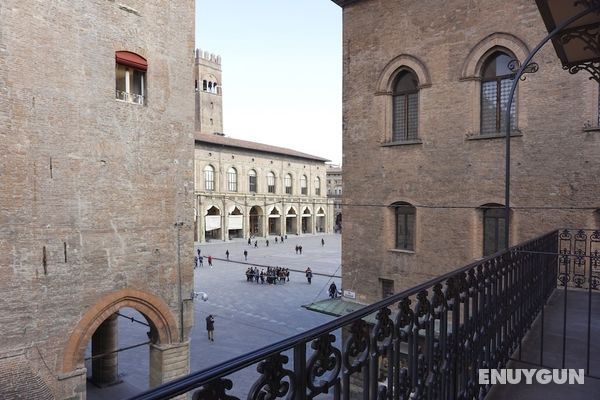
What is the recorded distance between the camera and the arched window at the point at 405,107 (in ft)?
44.3

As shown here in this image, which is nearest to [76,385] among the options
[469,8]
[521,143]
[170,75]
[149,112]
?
[149,112]

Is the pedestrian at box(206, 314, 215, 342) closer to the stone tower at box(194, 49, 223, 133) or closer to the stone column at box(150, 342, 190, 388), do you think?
the stone column at box(150, 342, 190, 388)

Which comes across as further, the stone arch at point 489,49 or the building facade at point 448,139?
the stone arch at point 489,49

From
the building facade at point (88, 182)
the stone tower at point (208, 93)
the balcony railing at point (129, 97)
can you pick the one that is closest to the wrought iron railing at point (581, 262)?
the building facade at point (88, 182)

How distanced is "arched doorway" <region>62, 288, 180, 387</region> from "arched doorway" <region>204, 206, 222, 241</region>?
34.6m

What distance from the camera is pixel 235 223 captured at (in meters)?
53.0

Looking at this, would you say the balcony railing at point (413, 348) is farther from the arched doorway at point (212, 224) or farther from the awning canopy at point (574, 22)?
the arched doorway at point (212, 224)

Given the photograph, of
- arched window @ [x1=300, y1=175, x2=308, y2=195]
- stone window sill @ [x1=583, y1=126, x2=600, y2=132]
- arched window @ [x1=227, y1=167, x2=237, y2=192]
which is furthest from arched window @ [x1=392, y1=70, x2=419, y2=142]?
arched window @ [x1=300, y1=175, x2=308, y2=195]

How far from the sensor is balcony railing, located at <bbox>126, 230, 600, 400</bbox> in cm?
168

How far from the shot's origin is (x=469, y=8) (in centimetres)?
1216

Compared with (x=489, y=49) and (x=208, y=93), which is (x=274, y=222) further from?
(x=489, y=49)

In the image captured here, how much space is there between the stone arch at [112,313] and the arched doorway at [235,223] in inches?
1579

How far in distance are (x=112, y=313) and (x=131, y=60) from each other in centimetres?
647

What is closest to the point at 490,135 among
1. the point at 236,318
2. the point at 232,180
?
the point at 236,318
